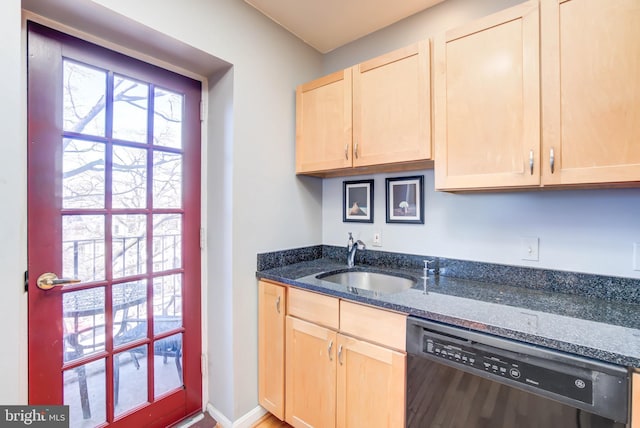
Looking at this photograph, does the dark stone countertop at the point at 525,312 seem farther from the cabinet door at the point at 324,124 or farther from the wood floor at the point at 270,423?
the wood floor at the point at 270,423

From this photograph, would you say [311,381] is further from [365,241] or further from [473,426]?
[365,241]

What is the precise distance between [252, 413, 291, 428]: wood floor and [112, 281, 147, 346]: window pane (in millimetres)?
→ 861

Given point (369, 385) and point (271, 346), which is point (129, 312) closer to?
point (271, 346)

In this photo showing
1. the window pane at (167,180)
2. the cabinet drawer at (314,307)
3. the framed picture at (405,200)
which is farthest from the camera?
the framed picture at (405,200)

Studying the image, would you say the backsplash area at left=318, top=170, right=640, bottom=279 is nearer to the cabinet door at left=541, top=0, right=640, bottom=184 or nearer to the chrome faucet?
the chrome faucet

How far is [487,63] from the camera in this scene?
124cm

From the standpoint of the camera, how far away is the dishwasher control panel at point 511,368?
80 centimetres

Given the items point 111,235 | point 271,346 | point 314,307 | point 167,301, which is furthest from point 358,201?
point 111,235

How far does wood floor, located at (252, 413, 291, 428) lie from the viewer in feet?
5.48

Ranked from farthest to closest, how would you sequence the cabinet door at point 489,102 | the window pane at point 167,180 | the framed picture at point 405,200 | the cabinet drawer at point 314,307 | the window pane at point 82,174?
1. the framed picture at point 405,200
2. the window pane at point 167,180
3. the cabinet drawer at point 314,307
4. the window pane at point 82,174
5. the cabinet door at point 489,102

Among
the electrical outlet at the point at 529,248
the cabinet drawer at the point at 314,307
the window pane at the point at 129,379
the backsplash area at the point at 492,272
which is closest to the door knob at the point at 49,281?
the window pane at the point at 129,379

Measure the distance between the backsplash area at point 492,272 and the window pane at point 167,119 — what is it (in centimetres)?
85

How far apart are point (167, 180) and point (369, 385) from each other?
148 centimetres

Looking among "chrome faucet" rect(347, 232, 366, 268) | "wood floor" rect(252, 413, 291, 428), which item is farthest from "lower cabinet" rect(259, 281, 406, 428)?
"chrome faucet" rect(347, 232, 366, 268)
